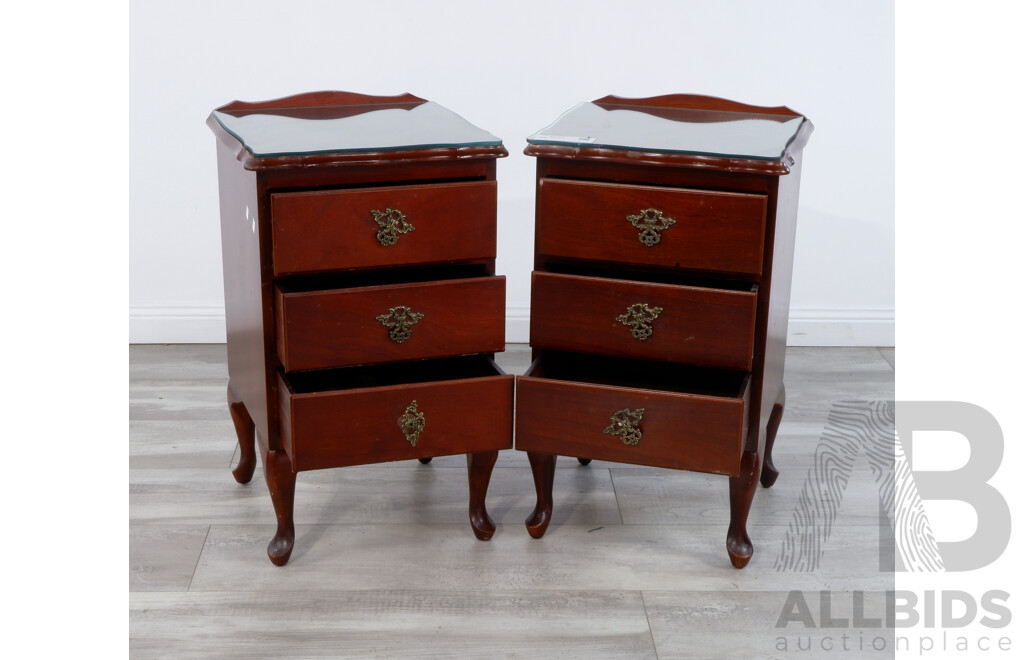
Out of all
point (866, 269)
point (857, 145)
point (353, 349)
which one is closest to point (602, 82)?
point (857, 145)

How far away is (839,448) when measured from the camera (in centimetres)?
226

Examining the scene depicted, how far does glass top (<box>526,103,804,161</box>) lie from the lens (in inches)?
65.2

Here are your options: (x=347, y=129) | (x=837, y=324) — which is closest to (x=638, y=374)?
(x=347, y=129)

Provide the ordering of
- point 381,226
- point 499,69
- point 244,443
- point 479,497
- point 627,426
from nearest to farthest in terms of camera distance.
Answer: point 381,226
point 627,426
point 479,497
point 244,443
point 499,69

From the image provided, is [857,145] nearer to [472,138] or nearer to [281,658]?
[472,138]

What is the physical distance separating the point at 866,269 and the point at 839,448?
0.71 metres

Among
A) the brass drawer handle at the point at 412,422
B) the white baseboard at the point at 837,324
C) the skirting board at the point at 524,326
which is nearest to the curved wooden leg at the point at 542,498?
the brass drawer handle at the point at 412,422

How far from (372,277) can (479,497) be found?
1.41 feet

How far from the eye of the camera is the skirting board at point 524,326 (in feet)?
9.03

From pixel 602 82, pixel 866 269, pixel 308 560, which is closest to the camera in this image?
pixel 308 560

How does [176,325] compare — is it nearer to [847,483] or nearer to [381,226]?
[381,226]

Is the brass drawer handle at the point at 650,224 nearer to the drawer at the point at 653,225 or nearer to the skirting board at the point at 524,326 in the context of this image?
the drawer at the point at 653,225

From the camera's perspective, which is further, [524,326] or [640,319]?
[524,326]

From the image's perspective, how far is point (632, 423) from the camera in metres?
1.72
